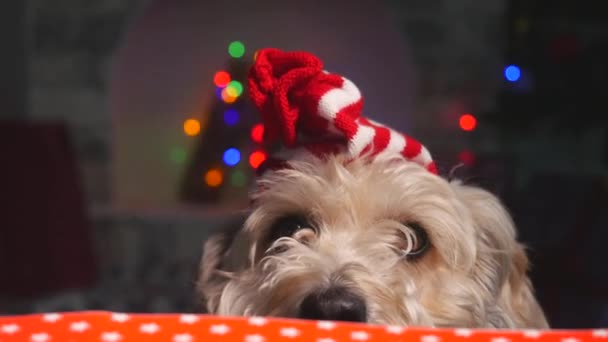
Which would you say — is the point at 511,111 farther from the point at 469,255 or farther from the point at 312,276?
the point at 312,276

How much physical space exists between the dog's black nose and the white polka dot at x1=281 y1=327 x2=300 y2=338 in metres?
0.53

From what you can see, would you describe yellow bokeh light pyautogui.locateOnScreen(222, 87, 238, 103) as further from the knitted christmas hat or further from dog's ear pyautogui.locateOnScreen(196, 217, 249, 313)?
the knitted christmas hat

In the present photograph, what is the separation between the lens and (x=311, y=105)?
5.08 feet

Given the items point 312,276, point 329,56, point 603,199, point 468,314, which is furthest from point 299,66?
point 329,56

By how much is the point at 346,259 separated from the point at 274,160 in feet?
1.06

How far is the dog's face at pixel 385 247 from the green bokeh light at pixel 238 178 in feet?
11.3

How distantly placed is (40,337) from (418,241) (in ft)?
3.08

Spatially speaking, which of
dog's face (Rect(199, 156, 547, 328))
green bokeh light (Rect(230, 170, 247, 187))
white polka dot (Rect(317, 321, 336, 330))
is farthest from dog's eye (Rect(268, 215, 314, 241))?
green bokeh light (Rect(230, 170, 247, 187))

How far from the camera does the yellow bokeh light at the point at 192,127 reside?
519 cm

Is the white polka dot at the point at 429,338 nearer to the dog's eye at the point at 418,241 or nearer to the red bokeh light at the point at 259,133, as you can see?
the dog's eye at the point at 418,241

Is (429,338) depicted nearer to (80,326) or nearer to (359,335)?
(359,335)

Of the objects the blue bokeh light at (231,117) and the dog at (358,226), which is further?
the blue bokeh light at (231,117)

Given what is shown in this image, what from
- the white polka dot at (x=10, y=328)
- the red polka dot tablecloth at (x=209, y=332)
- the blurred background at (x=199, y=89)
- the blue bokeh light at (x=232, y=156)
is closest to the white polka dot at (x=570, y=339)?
the red polka dot tablecloth at (x=209, y=332)

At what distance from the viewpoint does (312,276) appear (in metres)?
1.43
